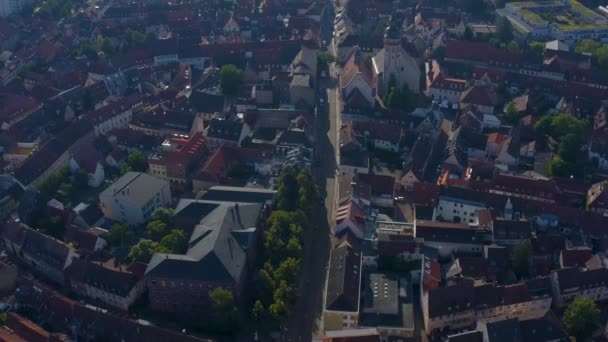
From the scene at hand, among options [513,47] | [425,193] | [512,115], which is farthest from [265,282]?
[513,47]

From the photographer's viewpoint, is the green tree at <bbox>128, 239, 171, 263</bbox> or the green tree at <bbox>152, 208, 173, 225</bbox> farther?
the green tree at <bbox>152, 208, 173, 225</bbox>

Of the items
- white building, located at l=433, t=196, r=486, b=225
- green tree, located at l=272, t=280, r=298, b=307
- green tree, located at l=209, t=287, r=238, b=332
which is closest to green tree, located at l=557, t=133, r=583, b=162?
white building, located at l=433, t=196, r=486, b=225

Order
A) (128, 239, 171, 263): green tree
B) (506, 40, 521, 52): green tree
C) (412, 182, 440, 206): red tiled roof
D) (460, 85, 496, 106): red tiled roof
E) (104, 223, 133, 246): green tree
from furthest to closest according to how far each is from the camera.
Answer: (506, 40, 521, 52): green tree, (460, 85, 496, 106): red tiled roof, (412, 182, 440, 206): red tiled roof, (104, 223, 133, 246): green tree, (128, 239, 171, 263): green tree

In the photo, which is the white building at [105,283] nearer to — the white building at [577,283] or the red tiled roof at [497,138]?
the white building at [577,283]

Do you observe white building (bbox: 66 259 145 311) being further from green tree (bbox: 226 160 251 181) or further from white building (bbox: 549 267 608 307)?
white building (bbox: 549 267 608 307)

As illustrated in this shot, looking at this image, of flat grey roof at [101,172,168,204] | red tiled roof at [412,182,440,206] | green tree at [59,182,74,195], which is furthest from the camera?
green tree at [59,182,74,195]

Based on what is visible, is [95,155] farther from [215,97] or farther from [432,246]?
[432,246]

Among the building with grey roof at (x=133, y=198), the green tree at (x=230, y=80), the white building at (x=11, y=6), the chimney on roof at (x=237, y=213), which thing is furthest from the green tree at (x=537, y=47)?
the white building at (x=11, y=6)
